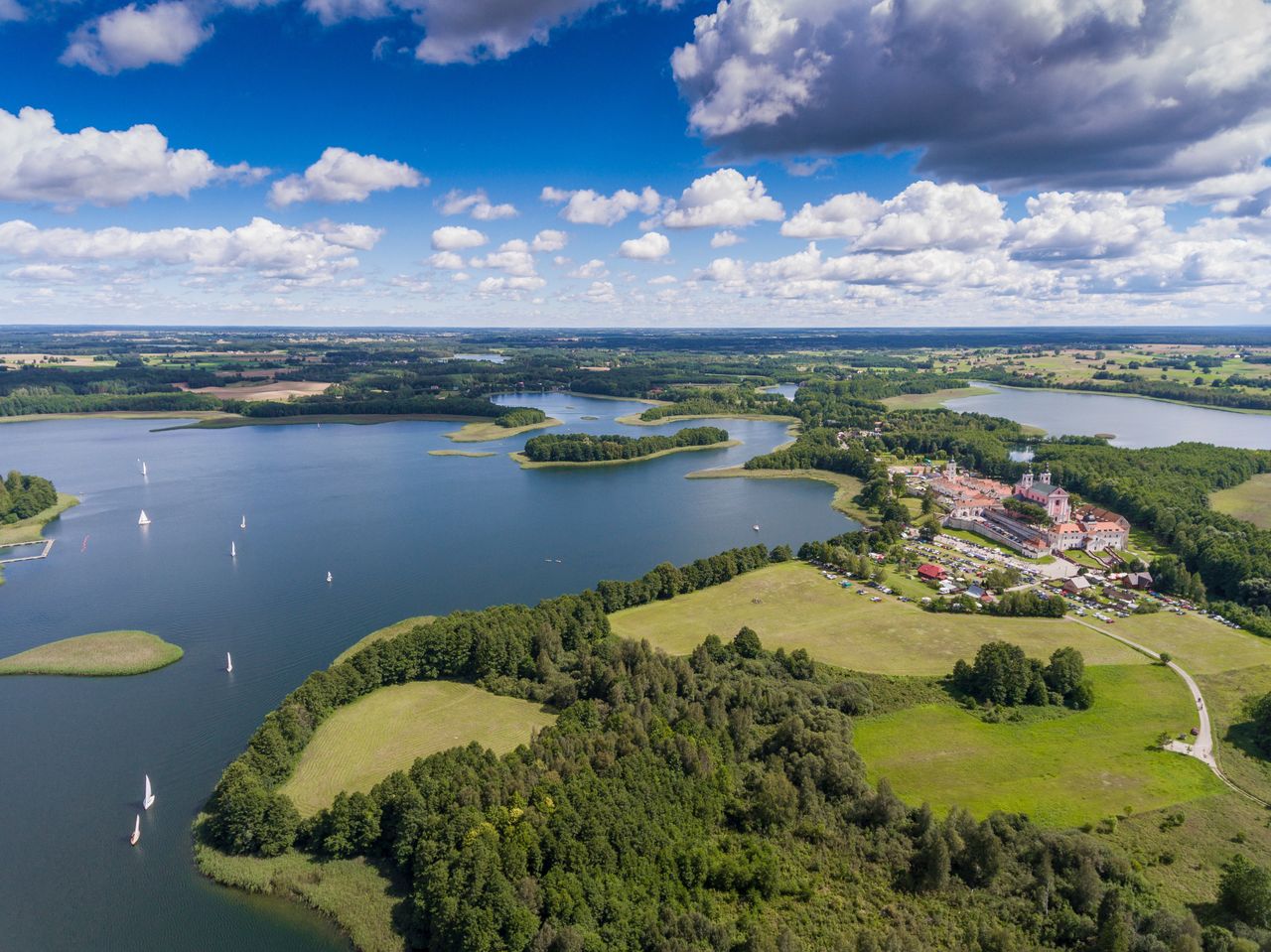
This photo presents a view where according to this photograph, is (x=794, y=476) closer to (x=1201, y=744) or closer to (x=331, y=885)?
(x=1201, y=744)

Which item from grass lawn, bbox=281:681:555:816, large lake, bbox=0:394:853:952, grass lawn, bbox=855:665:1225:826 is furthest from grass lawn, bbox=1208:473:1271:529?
grass lawn, bbox=281:681:555:816

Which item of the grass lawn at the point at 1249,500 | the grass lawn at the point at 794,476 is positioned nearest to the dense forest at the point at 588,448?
the grass lawn at the point at 794,476

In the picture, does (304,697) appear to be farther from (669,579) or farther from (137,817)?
(669,579)

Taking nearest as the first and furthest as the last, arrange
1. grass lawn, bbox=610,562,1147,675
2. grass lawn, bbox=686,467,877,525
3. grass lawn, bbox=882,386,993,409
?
grass lawn, bbox=610,562,1147,675, grass lawn, bbox=686,467,877,525, grass lawn, bbox=882,386,993,409

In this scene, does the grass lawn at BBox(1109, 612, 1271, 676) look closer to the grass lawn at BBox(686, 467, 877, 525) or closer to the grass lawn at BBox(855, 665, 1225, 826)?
the grass lawn at BBox(855, 665, 1225, 826)

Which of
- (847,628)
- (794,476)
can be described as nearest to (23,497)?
(847,628)

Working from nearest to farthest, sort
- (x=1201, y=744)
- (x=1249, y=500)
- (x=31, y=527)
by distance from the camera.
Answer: (x=1201, y=744) → (x=31, y=527) → (x=1249, y=500)

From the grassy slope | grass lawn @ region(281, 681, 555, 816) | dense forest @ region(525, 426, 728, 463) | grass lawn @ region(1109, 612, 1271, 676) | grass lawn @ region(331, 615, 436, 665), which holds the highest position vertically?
dense forest @ region(525, 426, 728, 463)
